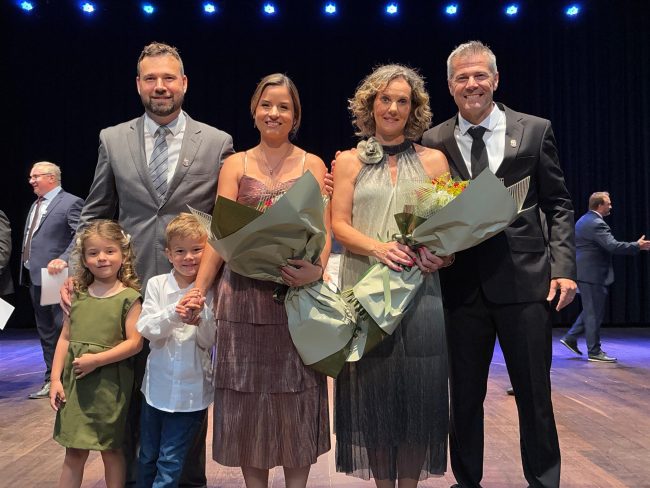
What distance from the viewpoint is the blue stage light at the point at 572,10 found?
8977 mm

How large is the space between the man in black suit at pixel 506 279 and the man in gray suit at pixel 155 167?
2.91 feet

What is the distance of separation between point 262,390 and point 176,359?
0.35m

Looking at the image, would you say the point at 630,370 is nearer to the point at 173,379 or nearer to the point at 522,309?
the point at 522,309

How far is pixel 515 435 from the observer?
147 inches

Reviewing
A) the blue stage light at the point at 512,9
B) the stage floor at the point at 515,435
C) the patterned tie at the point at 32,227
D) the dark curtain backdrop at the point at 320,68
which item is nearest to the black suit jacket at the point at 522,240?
the stage floor at the point at 515,435

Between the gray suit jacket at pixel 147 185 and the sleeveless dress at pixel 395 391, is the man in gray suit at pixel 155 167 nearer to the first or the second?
the gray suit jacket at pixel 147 185

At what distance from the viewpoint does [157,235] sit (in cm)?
249

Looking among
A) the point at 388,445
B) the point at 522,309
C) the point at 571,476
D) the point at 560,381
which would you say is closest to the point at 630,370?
the point at 560,381

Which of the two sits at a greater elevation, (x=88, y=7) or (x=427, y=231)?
(x=88, y=7)

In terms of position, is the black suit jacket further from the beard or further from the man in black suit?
the beard

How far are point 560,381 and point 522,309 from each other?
323 cm

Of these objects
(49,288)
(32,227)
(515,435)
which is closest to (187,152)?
(49,288)

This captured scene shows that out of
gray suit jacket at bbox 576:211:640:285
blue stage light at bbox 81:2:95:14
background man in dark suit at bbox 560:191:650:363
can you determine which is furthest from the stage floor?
blue stage light at bbox 81:2:95:14

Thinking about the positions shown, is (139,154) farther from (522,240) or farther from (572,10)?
(572,10)
